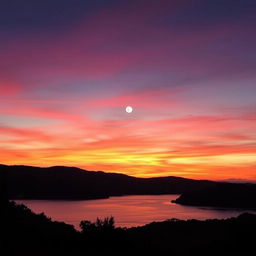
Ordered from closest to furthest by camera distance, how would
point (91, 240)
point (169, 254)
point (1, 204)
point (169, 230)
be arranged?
point (91, 240), point (169, 254), point (1, 204), point (169, 230)

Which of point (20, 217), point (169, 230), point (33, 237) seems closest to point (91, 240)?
point (33, 237)

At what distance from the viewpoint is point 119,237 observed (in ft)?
74.4

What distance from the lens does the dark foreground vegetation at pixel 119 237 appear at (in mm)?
20969

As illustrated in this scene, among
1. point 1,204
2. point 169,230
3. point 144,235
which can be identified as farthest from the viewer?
point 169,230

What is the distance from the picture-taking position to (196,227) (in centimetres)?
3778

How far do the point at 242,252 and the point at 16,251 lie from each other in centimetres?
1612

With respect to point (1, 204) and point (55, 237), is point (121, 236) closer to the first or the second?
point (55, 237)

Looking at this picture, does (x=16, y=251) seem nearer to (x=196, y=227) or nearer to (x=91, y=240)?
(x=91, y=240)

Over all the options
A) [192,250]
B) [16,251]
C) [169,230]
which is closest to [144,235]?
[169,230]

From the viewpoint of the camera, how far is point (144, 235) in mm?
34062

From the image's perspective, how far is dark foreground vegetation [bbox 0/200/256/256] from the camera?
21.0 meters

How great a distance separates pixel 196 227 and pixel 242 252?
10.0 metres

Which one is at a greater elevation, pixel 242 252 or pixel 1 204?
pixel 1 204

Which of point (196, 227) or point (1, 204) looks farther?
point (196, 227)
